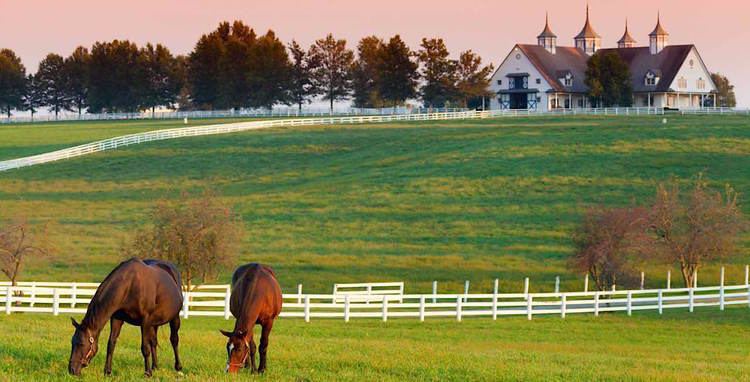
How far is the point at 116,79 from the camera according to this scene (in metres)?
164

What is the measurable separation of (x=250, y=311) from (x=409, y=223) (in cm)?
4074

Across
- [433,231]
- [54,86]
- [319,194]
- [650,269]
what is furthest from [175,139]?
[54,86]

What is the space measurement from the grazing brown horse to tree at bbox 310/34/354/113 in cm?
13335

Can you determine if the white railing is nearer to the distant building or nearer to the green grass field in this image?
the green grass field

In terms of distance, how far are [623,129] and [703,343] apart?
58.2 m

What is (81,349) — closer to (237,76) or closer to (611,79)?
(611,79)

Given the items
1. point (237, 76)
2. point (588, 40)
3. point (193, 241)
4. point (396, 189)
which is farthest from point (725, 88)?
point (193, 241)

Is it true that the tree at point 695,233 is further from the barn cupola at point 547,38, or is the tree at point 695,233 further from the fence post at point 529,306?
the barn cupola at point 547,38

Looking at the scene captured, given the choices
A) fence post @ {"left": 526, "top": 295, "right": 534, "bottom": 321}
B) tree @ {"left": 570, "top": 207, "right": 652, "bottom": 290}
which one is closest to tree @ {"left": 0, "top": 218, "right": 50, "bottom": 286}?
fence post @ {"left": 526, "top": 295, "right": 534, "bottom": 321}

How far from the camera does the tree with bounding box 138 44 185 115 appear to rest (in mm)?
162625

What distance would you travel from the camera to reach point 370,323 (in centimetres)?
3139

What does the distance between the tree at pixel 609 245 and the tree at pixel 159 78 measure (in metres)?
127

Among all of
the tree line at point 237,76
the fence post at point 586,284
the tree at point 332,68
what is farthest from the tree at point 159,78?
the fence post at point 586,284

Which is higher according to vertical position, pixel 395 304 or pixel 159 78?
pixel 159 78
